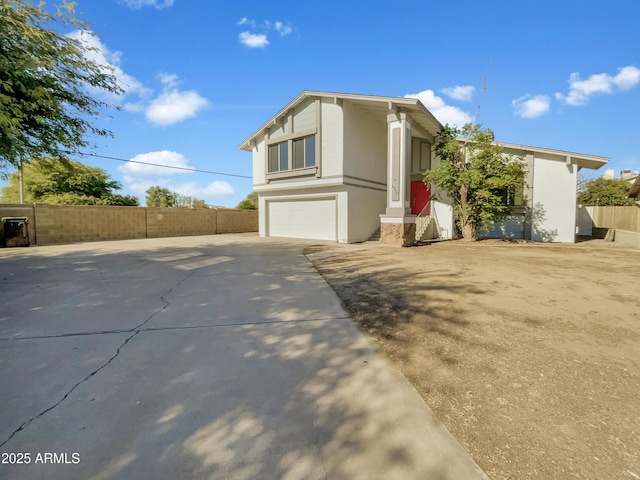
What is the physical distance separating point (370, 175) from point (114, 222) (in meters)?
14.2

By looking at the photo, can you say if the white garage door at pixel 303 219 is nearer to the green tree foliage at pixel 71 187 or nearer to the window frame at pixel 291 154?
the window frame at pixel 291 154

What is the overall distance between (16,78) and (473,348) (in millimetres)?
8462

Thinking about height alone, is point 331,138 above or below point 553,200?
above

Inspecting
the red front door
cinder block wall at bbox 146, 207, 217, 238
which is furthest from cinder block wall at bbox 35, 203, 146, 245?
the red front door

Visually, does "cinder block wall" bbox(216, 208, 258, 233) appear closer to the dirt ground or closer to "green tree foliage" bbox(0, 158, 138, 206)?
"green tree foliage" bbox(0, 158, 138, 206)

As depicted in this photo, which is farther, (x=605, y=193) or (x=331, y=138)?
(x=605, y=193)

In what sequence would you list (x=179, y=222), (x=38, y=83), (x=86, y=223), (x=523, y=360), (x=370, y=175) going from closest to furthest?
(x=523, y=360)
(x=38, y=83)
(x=86, y=223)
(x=370, y=175)
(x=179, y=222)

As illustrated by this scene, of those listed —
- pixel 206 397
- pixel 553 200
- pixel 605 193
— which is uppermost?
pixel 605 193

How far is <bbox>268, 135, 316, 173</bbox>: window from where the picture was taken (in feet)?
49.6

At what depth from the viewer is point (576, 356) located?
2.98 m

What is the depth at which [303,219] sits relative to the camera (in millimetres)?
16250

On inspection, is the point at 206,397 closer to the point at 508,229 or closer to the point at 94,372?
the point at 94,372

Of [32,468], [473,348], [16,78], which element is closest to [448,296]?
[473,348]

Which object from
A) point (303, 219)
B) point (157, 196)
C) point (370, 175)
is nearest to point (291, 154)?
point (303, 219)
